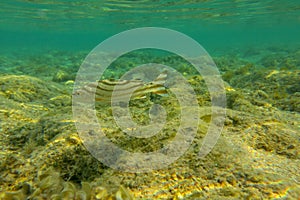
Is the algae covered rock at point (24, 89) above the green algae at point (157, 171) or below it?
below

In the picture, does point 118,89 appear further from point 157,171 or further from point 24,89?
point 24,89

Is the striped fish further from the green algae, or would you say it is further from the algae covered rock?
the algae covered rock

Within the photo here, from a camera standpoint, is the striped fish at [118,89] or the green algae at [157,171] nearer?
the green algae at [157,171]

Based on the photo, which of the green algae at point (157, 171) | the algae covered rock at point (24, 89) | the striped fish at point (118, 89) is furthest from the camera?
the algae covered rock at point (24, 89)

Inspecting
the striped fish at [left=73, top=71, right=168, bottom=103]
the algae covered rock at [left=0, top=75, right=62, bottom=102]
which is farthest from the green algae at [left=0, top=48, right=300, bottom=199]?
the algae covered rock at [left=0, top=75, right=62, bottom=102]

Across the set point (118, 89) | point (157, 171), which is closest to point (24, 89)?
point (118, 89)

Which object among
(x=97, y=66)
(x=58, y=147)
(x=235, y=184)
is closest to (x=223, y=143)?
(x=235, y=184)

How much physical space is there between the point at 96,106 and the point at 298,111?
444cm

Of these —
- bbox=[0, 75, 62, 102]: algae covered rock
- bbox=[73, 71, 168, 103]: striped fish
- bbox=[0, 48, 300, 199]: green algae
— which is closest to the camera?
bbox=[0, 48, 300, 199]: green algae

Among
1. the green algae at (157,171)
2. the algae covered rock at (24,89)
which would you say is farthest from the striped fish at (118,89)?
the algae covered rock at (24,89)

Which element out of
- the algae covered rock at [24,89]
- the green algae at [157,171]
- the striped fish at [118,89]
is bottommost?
the algae covered rock at [24,89]

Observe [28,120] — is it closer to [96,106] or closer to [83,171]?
[96,106]

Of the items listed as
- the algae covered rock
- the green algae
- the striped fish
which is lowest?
the algae covered rock

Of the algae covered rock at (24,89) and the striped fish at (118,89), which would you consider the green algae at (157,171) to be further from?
the algae covered rock at (24,89)
